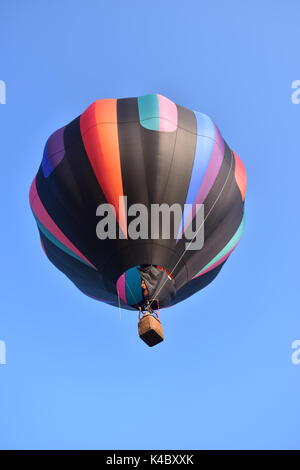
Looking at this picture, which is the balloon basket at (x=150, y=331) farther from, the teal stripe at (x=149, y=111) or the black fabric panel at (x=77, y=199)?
the teal stripe at (x=149, y=111)

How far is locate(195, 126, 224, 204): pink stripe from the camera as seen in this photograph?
31.1 feet

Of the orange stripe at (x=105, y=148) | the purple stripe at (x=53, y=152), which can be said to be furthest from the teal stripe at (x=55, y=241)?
the orange stripe at (x=105, y=148)

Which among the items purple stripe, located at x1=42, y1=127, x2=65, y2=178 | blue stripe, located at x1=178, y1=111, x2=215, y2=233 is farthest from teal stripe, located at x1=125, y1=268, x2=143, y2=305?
purple stripe, located at x1=42, y1=127, x2=65, y2=178

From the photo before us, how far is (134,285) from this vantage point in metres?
9.12

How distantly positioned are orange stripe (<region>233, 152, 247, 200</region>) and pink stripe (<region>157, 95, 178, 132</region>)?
1404 mm

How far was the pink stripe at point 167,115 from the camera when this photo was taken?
9.51 metres

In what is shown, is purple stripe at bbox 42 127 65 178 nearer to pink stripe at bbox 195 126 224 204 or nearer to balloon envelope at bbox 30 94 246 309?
balloon envelope at bbox 30 94 246 309

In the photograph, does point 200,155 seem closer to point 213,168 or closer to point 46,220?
point 213,168

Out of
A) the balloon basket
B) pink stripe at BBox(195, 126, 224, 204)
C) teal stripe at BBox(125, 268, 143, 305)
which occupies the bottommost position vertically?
the balloon basket

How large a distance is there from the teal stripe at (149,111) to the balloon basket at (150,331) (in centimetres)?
291

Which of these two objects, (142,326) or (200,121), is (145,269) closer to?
(142,326)

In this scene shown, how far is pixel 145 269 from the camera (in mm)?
8930

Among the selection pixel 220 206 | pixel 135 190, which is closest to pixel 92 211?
pixel 135 190

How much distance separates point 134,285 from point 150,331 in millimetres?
1016
